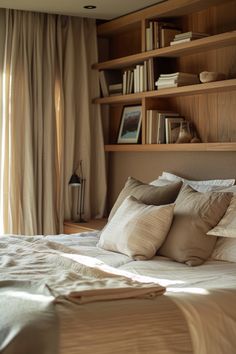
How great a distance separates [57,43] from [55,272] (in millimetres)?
2782

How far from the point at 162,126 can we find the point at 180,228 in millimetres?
1376

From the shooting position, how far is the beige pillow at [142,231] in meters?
3.28

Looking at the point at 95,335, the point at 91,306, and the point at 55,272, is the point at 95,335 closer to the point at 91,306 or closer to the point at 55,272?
the point at 91,306

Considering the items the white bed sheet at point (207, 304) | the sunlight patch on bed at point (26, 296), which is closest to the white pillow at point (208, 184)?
the white bed sheet at point (207, 304)

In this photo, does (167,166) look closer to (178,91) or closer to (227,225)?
(178,91)

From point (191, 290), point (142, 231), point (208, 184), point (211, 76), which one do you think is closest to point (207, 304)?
point (191, 290)

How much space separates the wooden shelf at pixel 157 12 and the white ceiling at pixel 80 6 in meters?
0.05

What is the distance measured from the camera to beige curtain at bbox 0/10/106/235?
4.84 metres

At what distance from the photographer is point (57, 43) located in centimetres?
501

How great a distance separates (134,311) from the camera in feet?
7.34

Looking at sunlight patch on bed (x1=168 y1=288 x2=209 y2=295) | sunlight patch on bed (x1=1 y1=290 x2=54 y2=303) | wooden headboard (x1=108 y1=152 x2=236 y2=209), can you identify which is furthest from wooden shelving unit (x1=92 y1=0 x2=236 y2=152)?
sunlight patch on bed (x1=1 y1=290 x2=54 y2=303)

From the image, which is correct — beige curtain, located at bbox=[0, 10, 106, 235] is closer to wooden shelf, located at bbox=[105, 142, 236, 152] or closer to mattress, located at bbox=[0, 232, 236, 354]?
wooden shelf, located at bbox=[105, 142, 236, 152]

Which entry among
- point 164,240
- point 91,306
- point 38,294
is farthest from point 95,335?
point 164,240

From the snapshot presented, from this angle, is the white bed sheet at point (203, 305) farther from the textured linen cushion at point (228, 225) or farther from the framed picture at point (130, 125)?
the framed picture at point (130, 125)
